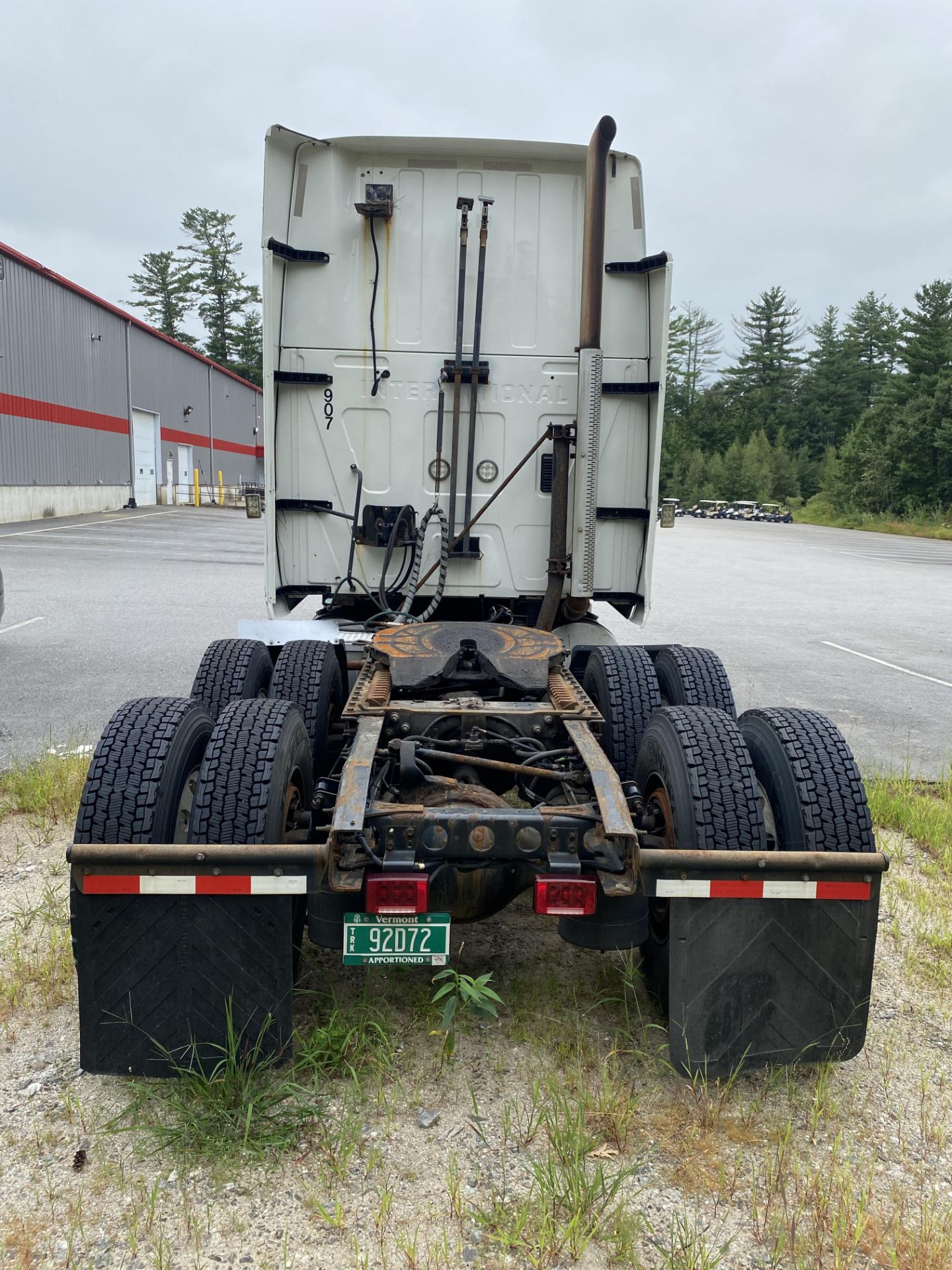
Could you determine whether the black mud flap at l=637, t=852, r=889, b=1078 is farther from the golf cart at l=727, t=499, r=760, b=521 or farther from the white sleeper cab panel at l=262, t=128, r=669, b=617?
the golf cart at l=727, t=499, r=760, b=521

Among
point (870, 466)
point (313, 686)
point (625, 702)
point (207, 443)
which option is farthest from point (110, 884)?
point (870, 466)

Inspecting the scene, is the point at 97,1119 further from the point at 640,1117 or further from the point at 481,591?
the point at 481,591

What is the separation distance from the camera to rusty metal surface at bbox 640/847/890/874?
2.62 m

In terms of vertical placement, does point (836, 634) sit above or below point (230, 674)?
below

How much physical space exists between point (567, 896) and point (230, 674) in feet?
8.60

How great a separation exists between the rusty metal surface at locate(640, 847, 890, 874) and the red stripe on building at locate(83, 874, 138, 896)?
135cm

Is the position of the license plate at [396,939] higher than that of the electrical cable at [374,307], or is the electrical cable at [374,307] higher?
the electrical cable at [374,307]

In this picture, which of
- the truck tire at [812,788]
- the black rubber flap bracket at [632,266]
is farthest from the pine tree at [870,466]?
the truck tire at [812,788]

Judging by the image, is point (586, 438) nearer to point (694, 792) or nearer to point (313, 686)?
point (313, 686)

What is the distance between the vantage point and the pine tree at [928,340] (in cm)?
4825

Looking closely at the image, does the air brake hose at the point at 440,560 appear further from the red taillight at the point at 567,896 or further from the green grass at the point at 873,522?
the green grass at the point at 873,522

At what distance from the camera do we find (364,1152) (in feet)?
8.25

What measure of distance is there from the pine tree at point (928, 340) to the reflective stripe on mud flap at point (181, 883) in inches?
1945

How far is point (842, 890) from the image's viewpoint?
2.70 metres
